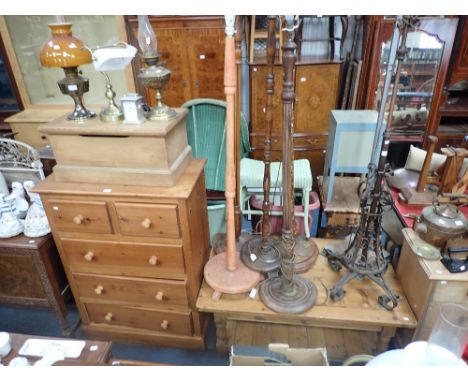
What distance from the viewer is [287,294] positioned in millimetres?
1481

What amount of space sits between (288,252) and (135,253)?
65 cm

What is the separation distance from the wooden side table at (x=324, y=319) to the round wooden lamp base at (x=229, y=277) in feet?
0.17

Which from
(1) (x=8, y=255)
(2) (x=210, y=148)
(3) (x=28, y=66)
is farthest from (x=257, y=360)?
(3) (x=28, y=66)

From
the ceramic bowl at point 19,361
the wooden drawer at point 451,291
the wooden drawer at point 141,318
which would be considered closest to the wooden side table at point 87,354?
the ceramic bowl at point 19,361

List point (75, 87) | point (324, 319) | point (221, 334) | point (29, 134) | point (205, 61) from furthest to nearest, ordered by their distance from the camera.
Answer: point (29, 134)
point (205, 61)
point (221, 334)
point (324, 319)
point (75, 87)

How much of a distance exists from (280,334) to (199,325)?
42 centimetres

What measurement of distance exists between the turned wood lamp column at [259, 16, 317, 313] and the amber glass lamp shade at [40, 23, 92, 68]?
0.72 meters

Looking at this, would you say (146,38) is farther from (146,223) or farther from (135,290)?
(135,290)

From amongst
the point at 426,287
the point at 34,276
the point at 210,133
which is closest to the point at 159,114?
the point at 210,133

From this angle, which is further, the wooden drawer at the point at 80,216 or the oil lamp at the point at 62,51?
the wooden drawer at the point at 80,216

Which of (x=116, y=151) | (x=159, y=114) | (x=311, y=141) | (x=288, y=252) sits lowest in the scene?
(x=311, y=141)

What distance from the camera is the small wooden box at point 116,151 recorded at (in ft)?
4.03

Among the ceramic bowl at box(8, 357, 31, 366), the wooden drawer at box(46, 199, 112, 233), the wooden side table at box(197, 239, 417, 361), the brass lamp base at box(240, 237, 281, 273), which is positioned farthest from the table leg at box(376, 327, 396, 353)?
the ceramic bowl at box(8, 357, 31, 366)

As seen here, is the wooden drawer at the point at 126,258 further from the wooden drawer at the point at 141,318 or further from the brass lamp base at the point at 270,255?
the brass lamp base at the point at 270,255
